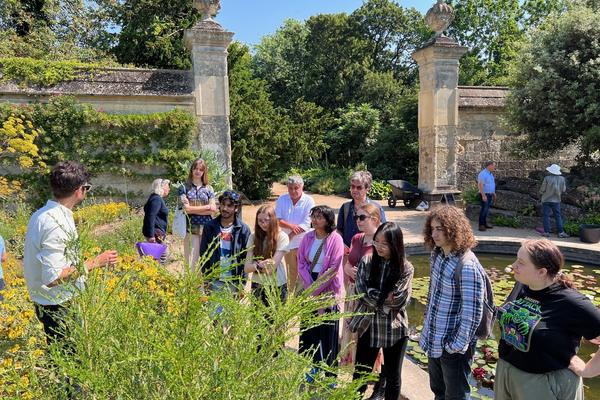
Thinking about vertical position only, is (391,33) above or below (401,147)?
above

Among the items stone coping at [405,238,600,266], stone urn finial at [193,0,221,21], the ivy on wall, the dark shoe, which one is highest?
stone urn finial at [193,0,221,21]

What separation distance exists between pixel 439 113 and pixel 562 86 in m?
2.73

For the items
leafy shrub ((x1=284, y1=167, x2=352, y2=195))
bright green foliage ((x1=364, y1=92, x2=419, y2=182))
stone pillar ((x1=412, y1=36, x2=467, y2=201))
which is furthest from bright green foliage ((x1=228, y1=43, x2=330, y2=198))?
stone pillar ((x1=412, y1=36, x2=467, y2=201))

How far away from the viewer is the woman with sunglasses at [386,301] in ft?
9.28

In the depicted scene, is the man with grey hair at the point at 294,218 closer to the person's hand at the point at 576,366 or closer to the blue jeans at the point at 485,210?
the person's hand at the point at 576,366

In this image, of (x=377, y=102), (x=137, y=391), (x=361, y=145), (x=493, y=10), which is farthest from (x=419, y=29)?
(x=137, y=391)

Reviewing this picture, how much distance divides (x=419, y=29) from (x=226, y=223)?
3503 centimetres

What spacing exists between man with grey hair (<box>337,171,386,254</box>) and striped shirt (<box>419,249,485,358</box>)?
3.76ft

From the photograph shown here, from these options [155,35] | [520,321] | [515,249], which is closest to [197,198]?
[520,321]

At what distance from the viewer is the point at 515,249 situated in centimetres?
724

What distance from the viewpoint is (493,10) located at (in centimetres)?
2923

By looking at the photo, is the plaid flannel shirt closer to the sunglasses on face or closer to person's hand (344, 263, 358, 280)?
person's hand (344, 263, 358, 280)

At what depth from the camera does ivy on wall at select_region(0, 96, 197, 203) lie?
8500 mm

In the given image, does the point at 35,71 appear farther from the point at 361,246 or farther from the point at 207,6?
the point at 361,246
